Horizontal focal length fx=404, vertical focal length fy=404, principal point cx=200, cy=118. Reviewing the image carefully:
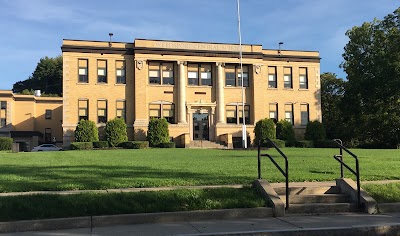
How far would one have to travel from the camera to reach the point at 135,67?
44.6 metres

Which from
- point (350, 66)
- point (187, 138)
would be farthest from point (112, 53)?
point (350, 66)

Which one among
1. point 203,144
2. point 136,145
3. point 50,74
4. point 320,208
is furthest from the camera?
point 50,74

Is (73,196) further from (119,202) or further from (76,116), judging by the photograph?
(76,116)

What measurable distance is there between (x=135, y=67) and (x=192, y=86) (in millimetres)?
6883

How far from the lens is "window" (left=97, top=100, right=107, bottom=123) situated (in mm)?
44719

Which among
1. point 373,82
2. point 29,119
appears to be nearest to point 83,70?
point 29,119

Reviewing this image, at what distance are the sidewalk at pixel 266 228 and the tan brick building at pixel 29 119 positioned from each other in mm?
50122

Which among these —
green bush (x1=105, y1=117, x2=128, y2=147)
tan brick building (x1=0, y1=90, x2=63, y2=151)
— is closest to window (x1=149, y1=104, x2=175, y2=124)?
green bush (x1=105, y1=117, x2=128, y2=147)

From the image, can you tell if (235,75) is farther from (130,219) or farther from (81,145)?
(130,219)

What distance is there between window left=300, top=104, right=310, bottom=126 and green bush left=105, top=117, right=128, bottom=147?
21746 millimetres

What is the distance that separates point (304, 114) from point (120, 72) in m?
22.8

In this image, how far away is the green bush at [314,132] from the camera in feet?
148

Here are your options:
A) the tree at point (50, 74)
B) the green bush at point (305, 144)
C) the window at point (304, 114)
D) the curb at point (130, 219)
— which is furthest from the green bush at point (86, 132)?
the tree at point (50, 74)

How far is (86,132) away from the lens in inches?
1630
